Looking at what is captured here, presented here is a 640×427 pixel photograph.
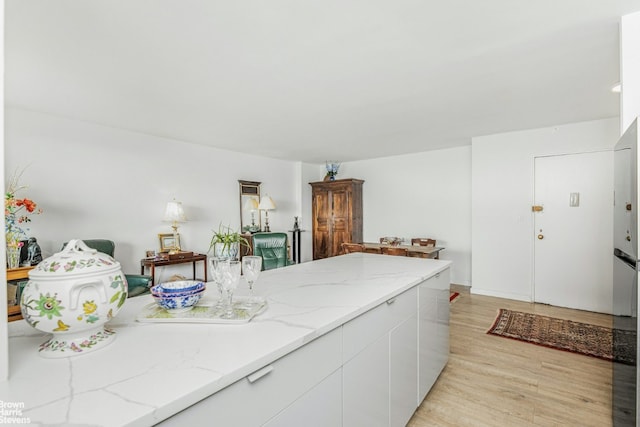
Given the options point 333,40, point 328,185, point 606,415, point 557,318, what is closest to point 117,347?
point 333,40

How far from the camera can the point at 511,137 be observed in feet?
14.4

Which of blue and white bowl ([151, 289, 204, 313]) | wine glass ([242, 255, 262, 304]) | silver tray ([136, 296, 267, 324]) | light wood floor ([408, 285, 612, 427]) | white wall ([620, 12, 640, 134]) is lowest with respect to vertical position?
light wood floor ([408, 285, 612, 427])

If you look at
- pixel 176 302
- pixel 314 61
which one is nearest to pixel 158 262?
pixel 314 61

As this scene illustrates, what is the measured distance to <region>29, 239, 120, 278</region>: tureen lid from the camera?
808mm

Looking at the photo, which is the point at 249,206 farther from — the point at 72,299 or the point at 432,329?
the point at 72,299

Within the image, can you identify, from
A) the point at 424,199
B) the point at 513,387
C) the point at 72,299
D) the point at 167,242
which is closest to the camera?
the point at 72,299

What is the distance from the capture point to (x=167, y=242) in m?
4.60

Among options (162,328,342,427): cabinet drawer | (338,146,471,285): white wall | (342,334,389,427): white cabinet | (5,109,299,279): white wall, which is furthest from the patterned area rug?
(5,109,299,279): white wall

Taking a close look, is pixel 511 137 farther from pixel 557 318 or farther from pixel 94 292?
pixel 94 292

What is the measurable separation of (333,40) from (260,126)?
2142 mm

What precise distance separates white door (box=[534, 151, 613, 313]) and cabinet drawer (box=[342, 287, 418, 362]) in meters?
3.41

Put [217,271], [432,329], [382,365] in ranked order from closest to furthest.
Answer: [217,271], [382,365], [432,329]

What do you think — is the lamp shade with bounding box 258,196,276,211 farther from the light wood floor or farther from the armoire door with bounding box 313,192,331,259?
the light wood floor

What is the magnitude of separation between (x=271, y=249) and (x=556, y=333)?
3082 millimetres
